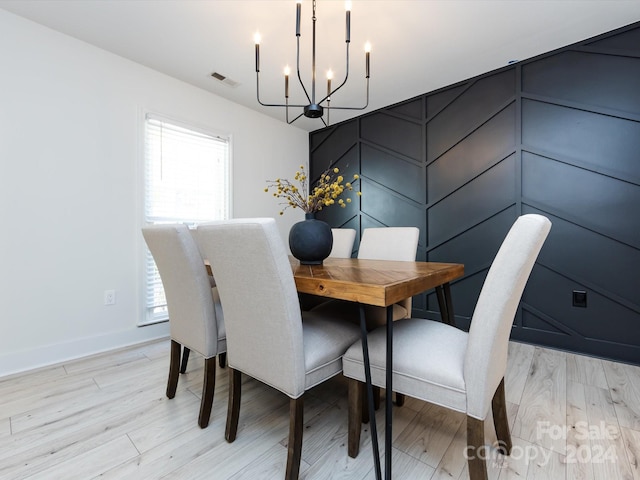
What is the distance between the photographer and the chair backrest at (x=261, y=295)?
3.27 feet

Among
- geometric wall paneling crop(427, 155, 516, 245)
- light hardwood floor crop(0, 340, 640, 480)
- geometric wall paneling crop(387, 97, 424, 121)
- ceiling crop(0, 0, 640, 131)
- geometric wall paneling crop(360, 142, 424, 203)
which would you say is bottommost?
light hardwood floor crop(0, 340, 640, 480)

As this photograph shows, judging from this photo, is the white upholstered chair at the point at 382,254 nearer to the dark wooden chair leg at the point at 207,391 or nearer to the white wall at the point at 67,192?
the dark wooden chair leg at the point at 207,391

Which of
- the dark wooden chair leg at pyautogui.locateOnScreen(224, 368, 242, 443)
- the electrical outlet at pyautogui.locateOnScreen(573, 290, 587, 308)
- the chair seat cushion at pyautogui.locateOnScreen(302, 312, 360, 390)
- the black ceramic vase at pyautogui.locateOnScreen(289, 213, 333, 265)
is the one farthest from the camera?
the electrical outlet at pyautogui.locateOnScreen(573, 290, 587, 308)

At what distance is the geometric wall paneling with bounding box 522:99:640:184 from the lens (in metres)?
2.09

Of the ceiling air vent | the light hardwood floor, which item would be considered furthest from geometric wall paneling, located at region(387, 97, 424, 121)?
the light hardwood floor

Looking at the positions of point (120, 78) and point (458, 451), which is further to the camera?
point (120, 78)

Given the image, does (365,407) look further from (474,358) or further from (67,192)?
(67,192)

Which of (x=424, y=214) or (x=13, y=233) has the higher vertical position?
(x=424, y=214)

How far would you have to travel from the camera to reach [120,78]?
2434 millimetres

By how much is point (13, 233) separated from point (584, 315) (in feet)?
13.6

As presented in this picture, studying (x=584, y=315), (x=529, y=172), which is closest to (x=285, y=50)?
(x=529, y=172)

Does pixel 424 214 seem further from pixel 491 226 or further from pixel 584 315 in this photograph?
pixel 584 315

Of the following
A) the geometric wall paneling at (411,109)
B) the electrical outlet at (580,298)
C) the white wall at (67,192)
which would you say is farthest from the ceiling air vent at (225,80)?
the electrical outlet at (580,298)

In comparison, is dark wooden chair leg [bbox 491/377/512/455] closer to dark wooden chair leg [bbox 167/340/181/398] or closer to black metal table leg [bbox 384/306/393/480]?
black metal table leg [bbox 384/306/393/480]
